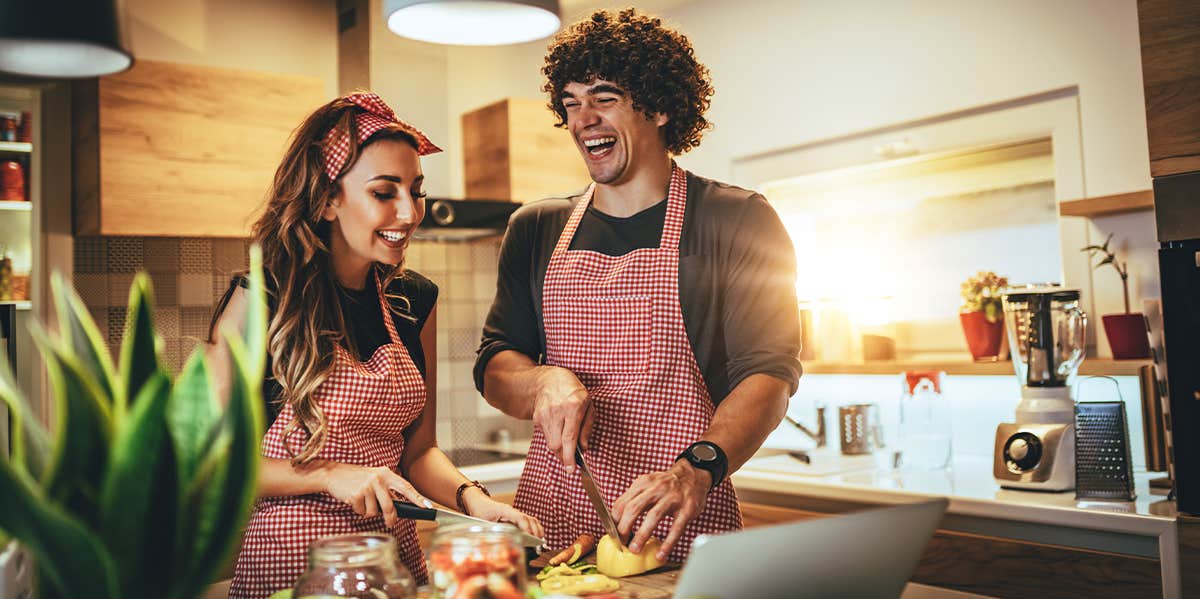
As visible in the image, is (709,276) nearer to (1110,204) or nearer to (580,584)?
(580,584)

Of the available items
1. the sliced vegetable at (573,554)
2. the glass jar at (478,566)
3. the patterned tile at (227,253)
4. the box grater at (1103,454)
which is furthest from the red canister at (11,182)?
the box grater at (1103,454)

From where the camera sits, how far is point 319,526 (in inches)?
56.8

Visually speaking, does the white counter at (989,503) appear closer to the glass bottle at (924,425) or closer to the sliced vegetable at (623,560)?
the glass bottle at (924,425)

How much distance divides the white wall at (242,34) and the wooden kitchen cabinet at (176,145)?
0.50 m

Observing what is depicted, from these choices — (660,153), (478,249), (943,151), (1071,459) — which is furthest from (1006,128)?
(478,249)

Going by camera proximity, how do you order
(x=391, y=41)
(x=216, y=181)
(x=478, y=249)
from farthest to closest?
(x=478, y=249) → (x=391, y=41) → (x=216, y=181)

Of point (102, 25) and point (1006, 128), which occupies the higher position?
point (102, 25)

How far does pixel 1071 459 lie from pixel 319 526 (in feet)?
6.11

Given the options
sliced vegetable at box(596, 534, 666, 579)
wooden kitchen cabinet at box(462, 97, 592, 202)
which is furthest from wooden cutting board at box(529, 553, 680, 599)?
wooden kitchen cabinet at box(462, 97, 592, 202)

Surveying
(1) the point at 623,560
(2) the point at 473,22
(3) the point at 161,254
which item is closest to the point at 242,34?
(3) the point at 161,254

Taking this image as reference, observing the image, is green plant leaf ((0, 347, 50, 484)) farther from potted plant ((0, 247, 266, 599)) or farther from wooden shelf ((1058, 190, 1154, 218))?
wooden shelf ((1058, 190, 1154, 218))

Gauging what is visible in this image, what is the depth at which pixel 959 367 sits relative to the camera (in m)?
2.90

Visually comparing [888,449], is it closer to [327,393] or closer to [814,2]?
[814,2]

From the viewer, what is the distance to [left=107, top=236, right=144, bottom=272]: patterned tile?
357cm
